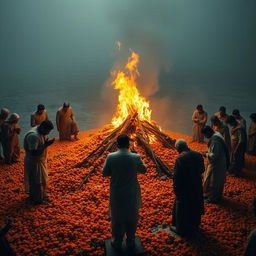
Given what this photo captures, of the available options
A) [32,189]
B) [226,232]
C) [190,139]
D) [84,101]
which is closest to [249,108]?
[190,139]

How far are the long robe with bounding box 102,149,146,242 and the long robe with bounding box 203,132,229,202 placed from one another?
2.40 meters

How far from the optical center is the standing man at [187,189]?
4.40m

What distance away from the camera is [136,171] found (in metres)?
3.86

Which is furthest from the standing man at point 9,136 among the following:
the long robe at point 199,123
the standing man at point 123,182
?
the long robe at point 199,123

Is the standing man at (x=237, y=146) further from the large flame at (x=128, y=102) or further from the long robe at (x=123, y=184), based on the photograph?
the long robe at (x=123, y=184)

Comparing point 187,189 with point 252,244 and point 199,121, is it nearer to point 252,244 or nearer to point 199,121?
point 252,244

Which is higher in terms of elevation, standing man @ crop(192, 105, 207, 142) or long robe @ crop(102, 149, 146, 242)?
standing man @ crop(192, 105, 207, 142)

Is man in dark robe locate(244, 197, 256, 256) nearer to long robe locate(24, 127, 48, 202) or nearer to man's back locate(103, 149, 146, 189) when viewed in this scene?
man's back locate(103, 149, 146, 189)

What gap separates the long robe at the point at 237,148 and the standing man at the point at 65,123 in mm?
6253

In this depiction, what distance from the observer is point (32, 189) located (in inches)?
225

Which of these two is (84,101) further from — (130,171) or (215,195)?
(130,171)

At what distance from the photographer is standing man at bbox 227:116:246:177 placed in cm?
734

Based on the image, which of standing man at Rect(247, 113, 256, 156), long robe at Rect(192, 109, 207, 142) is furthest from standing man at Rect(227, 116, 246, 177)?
long robe at Rect(192, 109, 207, 142)

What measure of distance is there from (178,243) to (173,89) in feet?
67.1
